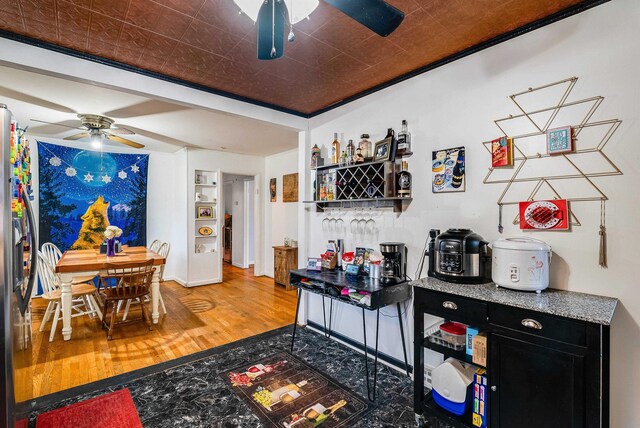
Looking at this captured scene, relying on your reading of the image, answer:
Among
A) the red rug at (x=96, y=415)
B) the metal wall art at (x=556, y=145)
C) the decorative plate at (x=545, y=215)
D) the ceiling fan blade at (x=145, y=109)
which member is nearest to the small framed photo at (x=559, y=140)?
the metal wall art at (x=556, y=145)

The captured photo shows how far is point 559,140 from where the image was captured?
167 cm

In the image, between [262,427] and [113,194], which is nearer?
[262,427]

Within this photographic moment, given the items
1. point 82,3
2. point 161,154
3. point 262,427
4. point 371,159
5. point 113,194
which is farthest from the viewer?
point 161,154

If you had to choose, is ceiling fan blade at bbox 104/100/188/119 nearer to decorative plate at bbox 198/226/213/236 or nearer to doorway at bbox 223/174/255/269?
decorative plate at bbox 198/226/213/236

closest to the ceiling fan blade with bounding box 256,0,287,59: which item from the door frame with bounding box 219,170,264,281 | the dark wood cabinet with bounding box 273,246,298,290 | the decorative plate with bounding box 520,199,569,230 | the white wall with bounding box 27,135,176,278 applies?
the decorative plate with bounding box 520,199,569,230

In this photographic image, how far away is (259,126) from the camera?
149 inches

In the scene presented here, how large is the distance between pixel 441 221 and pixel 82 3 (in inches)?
102

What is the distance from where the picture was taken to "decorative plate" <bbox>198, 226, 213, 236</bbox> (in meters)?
5.43

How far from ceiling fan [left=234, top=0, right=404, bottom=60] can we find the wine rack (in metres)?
1.26

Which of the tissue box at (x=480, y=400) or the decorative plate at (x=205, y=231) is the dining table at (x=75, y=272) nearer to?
the decorative plate at (x=205, y=231)

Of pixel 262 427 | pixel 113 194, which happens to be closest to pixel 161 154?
pixel 113 194

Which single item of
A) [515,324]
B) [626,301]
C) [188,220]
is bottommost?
[515,324]

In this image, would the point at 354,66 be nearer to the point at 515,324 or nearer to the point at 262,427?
the point at 515,324

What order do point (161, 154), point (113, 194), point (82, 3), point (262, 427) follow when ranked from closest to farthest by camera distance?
point (82, 3)
point (262, 427)
point (113, 194)
point (161, 154)
